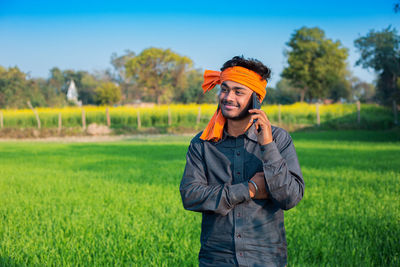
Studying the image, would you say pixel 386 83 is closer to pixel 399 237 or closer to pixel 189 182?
pixel 399 237

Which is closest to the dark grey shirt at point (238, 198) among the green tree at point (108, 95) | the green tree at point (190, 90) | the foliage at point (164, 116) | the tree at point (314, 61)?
the foliage at point (164, 116)

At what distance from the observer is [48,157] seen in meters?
14.3

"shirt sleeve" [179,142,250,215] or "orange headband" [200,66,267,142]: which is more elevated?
"orange headband" [200,66,267,142]

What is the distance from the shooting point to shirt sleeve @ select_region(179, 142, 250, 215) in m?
1.99

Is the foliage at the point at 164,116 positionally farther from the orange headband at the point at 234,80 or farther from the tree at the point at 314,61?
the orange headband at the point at 234,80

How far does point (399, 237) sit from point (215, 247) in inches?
134

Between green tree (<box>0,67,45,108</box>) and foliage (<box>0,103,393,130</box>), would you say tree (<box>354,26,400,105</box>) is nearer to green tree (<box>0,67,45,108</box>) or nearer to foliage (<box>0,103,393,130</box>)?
foliage (<box>0,103,393,130</box>)

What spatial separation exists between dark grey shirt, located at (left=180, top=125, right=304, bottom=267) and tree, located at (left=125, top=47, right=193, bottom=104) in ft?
181

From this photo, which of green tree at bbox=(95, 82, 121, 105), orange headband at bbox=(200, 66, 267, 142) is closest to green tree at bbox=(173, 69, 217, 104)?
green tree at bbox=(95, 82, 121, 105)

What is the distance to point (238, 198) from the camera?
1985mm

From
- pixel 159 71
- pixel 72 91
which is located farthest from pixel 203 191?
pixel 72 91

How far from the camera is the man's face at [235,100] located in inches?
82.8

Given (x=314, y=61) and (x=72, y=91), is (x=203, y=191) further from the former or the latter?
(x=72, y=91)

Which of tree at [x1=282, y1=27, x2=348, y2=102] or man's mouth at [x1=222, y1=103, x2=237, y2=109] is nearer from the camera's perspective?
man's mouth at [x1=222, y1=103, x2=237, y2=109]
